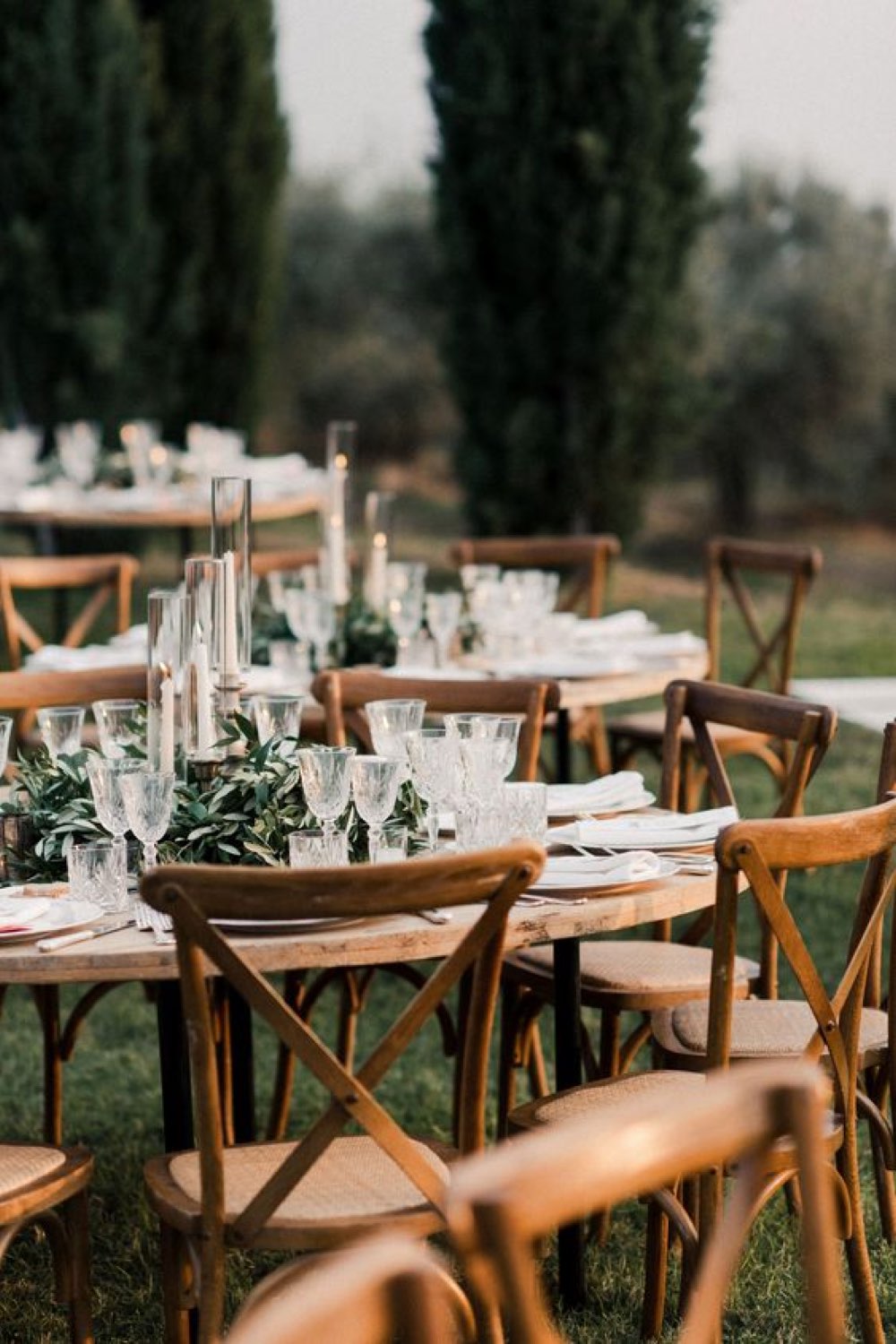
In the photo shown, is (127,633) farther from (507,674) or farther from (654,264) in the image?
(654,264)

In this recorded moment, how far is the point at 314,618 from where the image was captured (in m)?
4.91

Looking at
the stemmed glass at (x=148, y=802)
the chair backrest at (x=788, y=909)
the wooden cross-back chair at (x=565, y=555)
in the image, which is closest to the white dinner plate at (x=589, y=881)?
the chair backrest at (x=788, y=909)

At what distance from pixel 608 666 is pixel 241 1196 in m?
2.63

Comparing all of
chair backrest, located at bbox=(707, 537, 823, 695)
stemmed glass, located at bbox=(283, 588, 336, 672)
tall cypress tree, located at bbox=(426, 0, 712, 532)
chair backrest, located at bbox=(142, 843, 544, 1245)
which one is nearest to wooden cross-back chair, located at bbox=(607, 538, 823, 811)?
chair backrest, located at bbox=(707, 537, 823, 695)

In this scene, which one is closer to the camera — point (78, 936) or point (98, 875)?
point (78, 936)

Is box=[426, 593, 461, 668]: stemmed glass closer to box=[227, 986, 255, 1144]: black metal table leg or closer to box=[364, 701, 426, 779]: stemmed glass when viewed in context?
box=[227, 986, 255, 1144]: black metal table leg

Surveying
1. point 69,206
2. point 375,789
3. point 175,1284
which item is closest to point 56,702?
point 375,789

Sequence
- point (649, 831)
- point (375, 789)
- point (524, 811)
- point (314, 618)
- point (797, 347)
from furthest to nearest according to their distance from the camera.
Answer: point (797, 347), point (314, 618), point (649, 831), point (524, 811), point (375, 789)

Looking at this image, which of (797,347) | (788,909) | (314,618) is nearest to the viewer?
(788,909)

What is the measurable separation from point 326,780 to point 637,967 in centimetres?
93

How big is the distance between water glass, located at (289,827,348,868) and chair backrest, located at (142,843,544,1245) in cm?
37

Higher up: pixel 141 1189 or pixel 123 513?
pixel 123 513

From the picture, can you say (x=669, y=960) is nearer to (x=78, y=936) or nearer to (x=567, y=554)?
(x=78, y=936)

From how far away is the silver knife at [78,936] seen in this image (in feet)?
8.50
